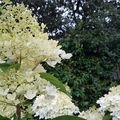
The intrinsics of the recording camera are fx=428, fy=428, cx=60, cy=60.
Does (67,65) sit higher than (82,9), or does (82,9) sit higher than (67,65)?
(82,9)

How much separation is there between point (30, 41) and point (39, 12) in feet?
19.2

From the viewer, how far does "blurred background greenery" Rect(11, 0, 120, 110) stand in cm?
585

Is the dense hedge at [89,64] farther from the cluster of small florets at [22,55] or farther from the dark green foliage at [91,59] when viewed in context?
the cluster of small florets at [22,55]

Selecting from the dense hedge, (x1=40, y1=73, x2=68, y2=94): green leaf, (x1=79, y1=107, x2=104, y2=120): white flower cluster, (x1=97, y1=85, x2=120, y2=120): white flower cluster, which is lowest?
(x1=40, y1=73, x2=68, y2=94): green leaf

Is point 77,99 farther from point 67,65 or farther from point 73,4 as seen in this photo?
point 73,4

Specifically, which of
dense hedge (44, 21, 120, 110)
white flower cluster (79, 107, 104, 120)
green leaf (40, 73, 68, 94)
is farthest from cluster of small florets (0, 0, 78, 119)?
dense hedge (44, 21, 120, 110)

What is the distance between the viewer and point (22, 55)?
1.06 meters

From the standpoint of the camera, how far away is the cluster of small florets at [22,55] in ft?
3.44

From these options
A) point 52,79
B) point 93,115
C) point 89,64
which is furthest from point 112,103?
point 89,64

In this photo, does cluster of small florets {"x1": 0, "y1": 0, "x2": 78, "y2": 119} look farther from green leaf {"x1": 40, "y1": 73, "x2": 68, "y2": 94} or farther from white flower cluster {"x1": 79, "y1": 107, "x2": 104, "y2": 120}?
white flower cluster {"x1": 79, "y1": 107, "x2": 104, "y2": 120}

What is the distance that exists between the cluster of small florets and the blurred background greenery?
14.9 ft

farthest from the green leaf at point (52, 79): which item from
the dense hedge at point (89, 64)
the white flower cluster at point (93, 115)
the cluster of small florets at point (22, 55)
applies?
the dense hedge at point (89, 64)

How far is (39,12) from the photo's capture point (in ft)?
22.5

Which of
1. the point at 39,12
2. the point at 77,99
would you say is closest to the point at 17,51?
the point at 77,99
